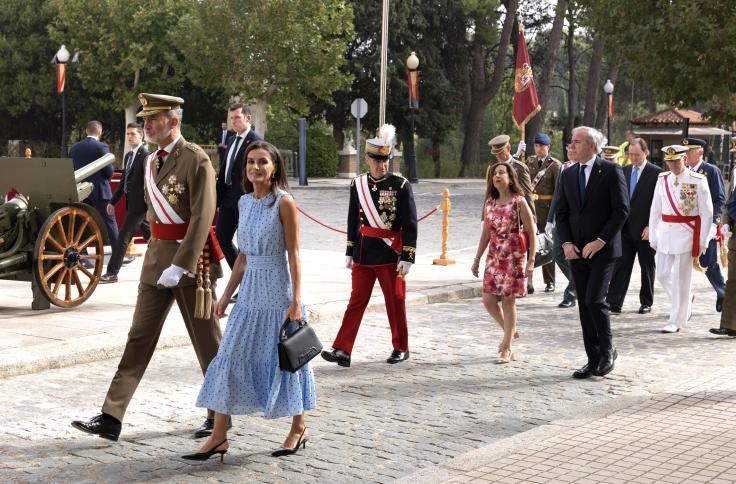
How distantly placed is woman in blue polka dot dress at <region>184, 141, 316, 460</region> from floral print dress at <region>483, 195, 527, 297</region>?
3.17 meters

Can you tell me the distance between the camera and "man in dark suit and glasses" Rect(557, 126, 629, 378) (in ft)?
26.8

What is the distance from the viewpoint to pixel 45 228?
386 inches

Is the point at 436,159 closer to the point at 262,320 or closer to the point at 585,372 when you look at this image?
the point at 585,372

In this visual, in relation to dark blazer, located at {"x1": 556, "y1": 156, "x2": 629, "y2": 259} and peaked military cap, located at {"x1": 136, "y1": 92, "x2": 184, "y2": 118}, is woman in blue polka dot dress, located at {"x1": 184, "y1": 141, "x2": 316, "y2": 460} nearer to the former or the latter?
peaked military cap, located at {"x1": 136, "y1": 92, "x2": 184, "y2": 118}

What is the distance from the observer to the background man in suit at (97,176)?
1334 centimetres

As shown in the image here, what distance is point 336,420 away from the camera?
22.0ft

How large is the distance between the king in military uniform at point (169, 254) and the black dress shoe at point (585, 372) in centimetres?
296

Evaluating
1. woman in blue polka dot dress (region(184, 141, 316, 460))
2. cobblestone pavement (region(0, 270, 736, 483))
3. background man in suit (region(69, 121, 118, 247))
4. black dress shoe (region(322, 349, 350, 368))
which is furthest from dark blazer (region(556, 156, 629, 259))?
background man in suit (region(69, 121, 118, 247))

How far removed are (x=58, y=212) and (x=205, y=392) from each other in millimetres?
4664

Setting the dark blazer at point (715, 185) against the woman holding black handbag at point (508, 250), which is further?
the dark blazer at point (715, 185)

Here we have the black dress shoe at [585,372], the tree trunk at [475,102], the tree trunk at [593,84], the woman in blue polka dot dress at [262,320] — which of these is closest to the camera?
the woman in blue polka dot dress at [262,320]

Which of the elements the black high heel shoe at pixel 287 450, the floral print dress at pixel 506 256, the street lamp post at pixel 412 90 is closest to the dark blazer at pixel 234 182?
the floral print dress at pixel 506 256

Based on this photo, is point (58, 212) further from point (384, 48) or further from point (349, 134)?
point (349, 134)

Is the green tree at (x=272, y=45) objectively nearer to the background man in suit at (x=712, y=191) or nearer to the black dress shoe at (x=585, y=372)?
the background man in suit at (x=712, y=191)
